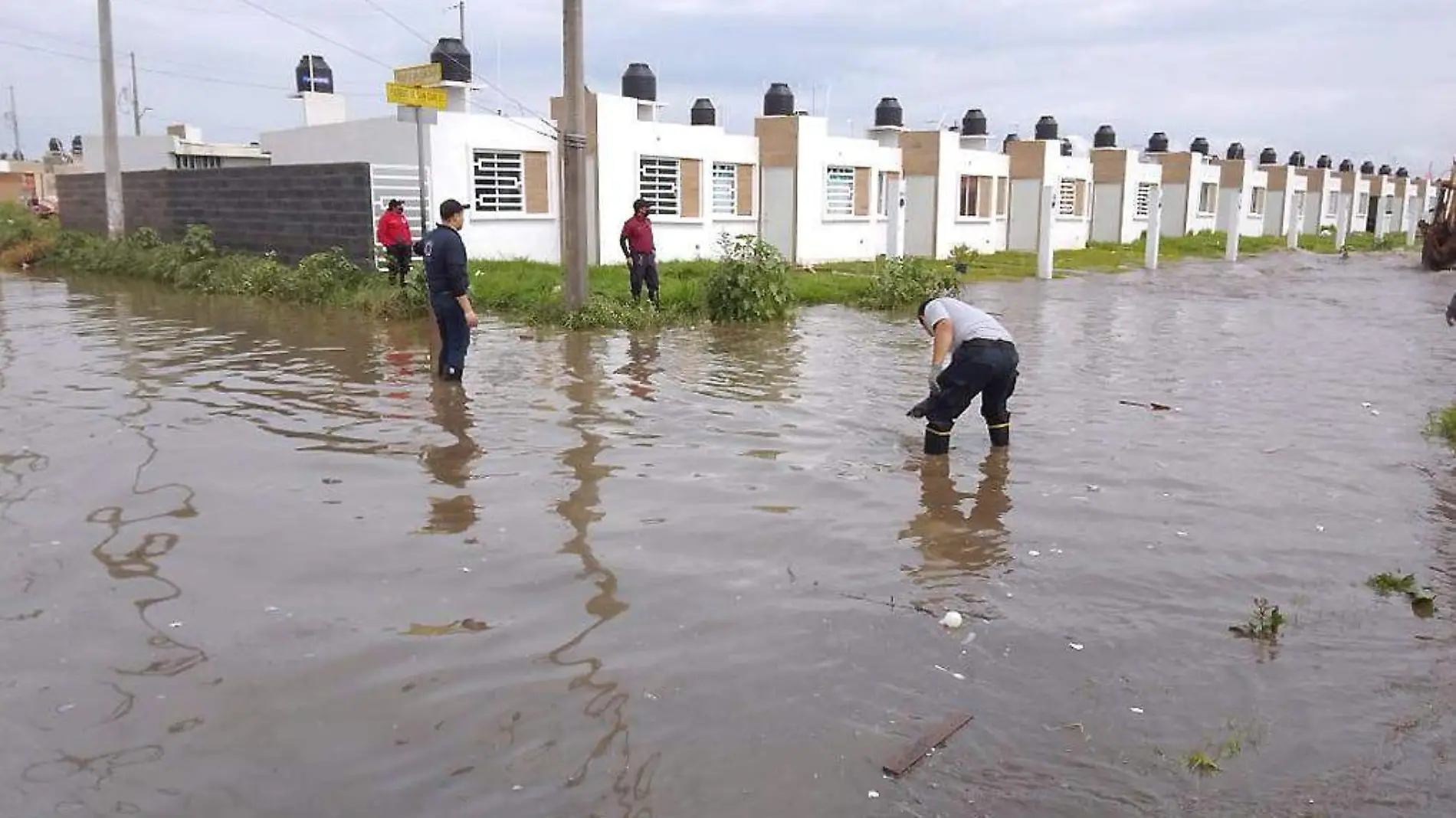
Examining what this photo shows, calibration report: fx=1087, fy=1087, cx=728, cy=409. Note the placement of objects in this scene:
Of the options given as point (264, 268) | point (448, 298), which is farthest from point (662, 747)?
point (264, 268)

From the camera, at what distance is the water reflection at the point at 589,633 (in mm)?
3474

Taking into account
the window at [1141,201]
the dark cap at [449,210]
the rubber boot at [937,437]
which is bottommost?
the rubber boot at [937,437]

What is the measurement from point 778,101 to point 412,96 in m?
13.6

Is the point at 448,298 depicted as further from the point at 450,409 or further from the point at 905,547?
the point at 905,547

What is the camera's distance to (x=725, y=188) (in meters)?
25.6

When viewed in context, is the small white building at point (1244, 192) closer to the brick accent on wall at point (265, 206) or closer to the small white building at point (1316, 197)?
the small white building at point (1316, 197)

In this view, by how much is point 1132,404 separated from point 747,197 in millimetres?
17266

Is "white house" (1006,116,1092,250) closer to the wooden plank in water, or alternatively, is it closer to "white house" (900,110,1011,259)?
"white house" (900,110,1011,259)

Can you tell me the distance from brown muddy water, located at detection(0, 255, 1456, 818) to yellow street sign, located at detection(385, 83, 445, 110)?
6.91m

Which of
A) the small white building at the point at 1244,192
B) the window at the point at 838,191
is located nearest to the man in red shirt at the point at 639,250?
the window at the point at 838,191

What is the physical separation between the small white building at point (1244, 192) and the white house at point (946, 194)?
20535 millimetres

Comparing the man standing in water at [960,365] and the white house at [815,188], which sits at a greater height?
the white house at [815,188]

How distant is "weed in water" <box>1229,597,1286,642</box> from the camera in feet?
15.3

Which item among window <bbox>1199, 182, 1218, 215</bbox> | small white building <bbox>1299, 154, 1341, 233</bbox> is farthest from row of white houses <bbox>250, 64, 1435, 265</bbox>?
small white building <bbox>1299, 154, 1341, 233</bbox>
